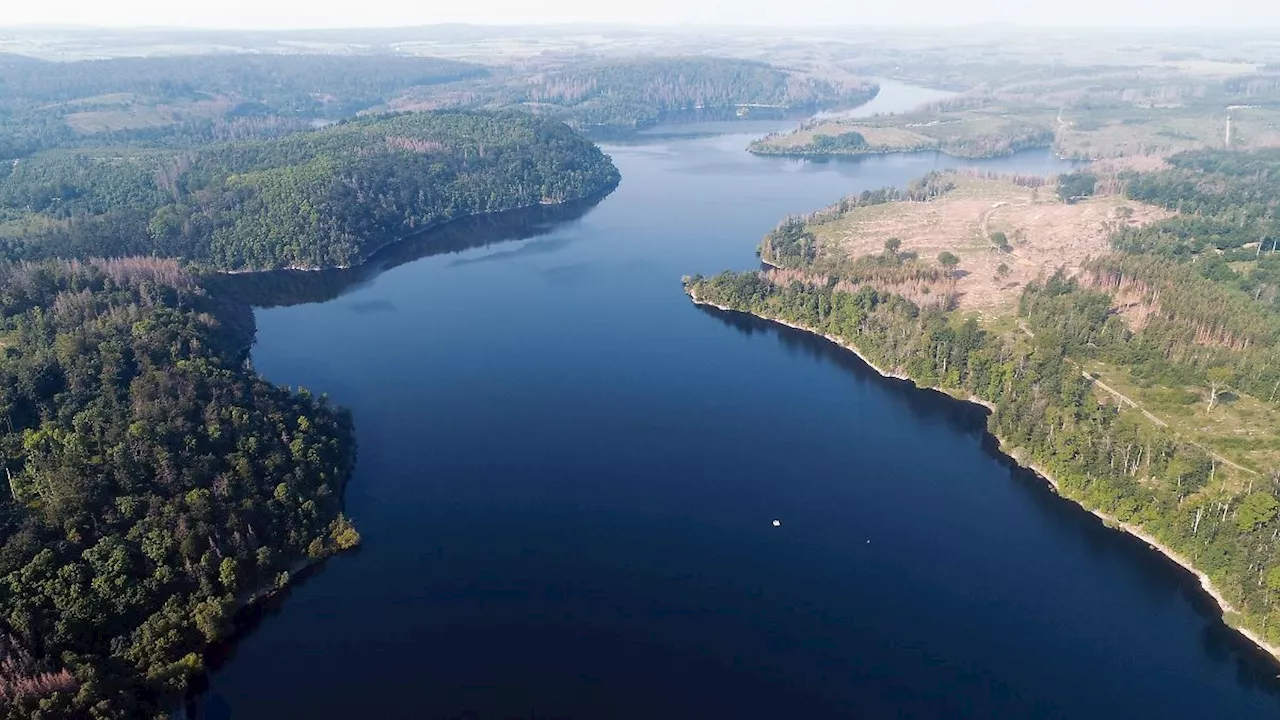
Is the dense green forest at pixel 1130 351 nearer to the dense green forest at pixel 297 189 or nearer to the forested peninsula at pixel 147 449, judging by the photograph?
the forested peninsula at pixel 147 449

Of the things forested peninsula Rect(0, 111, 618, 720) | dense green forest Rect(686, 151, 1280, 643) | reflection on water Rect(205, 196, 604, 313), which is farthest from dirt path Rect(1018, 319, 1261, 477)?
reflection on water Rect(205, 196, 604, 313)

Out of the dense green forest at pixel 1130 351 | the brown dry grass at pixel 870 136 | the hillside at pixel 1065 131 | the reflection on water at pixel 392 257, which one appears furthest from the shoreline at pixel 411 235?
the hillside at pixel 1065 131

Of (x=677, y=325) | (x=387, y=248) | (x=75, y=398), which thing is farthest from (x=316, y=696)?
(x=387, y=248)

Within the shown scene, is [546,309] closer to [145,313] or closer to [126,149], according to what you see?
[145,313]

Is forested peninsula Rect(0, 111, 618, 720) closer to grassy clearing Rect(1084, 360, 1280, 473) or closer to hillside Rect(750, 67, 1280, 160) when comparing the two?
grassy clearing Rect(1084, 360, 1280, 473)

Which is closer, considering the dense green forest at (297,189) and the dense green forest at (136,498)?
the dense green forest at (136,498)

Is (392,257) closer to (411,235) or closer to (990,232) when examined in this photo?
(411,235)
